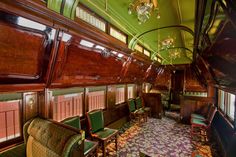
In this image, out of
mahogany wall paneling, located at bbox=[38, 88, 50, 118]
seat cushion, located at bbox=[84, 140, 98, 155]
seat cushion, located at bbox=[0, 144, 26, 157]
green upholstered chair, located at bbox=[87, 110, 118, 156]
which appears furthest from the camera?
green upholstered chair, located at bbox=[87, 110, 118, 156]

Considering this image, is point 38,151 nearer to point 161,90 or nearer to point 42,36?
point 42,36

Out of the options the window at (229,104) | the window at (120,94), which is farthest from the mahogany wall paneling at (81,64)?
the window at (229,104)

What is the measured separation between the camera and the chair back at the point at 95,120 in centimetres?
287

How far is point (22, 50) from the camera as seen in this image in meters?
1.51

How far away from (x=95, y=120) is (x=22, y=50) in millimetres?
2061

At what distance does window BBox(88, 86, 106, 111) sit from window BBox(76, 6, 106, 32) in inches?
59.3

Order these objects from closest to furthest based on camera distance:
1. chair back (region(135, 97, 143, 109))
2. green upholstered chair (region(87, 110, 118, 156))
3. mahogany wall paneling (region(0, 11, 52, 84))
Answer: mahogany wall paneling (region(0, 11, 52, 84))
green upholstered chair (region(87, 110, 118, 156))
chair back (region(135, 97, 143, 109))

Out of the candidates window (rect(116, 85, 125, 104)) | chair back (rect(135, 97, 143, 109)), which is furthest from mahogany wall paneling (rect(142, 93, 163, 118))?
window (rect(116, 85, 125, 104))

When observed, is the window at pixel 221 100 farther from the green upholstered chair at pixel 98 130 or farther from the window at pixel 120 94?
the green upholstered chair at pixel 98 130

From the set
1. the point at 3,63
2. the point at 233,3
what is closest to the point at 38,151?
the point at 3,63

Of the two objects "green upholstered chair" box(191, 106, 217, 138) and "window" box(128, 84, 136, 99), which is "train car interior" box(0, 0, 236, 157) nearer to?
"green upholstered chair" box(191, 106, 217, 138)

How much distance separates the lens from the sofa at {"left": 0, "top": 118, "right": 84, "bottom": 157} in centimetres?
134

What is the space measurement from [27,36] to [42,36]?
159 millimetres

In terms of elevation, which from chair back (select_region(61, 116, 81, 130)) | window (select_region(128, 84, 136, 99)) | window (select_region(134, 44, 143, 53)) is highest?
window (select_region(134, 44, 143, 53))
